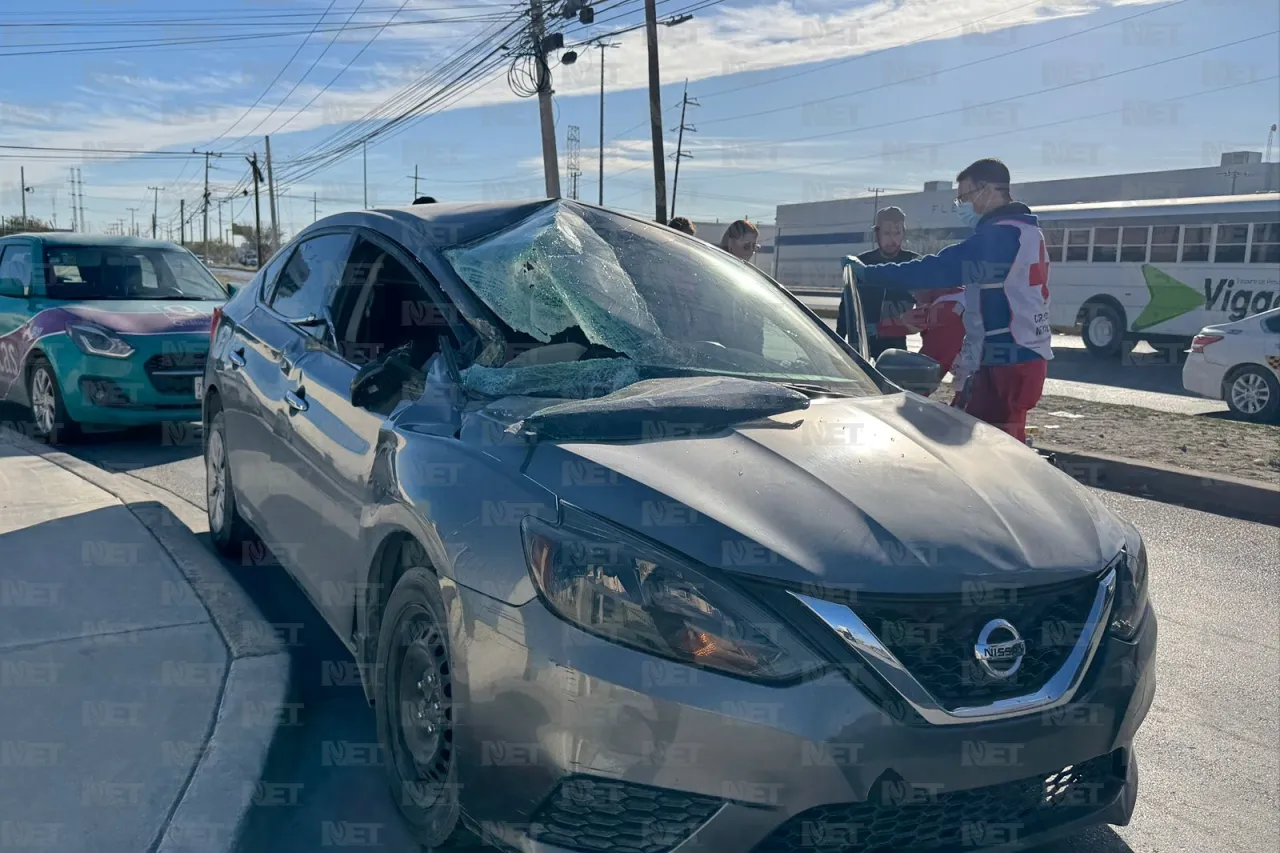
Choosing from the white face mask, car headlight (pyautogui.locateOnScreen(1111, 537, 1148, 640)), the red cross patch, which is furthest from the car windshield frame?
car headlight (pyautogui.locateOnScreen(1111, 537, 1148, 640))

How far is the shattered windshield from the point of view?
124 inches

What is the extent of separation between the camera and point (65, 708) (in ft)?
10.9

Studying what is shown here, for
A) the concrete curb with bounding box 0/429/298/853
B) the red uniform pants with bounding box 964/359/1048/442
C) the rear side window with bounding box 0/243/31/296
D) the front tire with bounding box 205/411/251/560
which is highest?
the rear side window with bounding box 0/243/31/296

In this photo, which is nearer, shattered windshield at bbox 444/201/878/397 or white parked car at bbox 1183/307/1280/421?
shattered windshield at bbox 444/201/878/397

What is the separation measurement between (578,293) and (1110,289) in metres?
19.3

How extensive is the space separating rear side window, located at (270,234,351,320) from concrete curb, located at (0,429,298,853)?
120 cm

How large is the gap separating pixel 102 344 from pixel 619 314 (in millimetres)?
5890

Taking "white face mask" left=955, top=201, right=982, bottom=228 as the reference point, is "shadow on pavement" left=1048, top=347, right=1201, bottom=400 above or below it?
below

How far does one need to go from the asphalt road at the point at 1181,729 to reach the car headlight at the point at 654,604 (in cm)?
111

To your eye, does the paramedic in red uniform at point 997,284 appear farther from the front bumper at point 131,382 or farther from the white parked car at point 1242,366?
the white parked car at point 1242,366

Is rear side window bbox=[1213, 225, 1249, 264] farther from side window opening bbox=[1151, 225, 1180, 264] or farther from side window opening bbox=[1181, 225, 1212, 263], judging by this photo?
side window opening bbox=[1151, 225, 1180, 264]

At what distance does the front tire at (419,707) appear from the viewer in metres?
2.52

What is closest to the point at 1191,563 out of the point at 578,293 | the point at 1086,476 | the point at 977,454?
the point at 1086,476

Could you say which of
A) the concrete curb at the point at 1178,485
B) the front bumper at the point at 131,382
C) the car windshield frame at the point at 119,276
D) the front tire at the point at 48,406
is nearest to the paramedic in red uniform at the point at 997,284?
the concrete curb at the point at 1178,485
